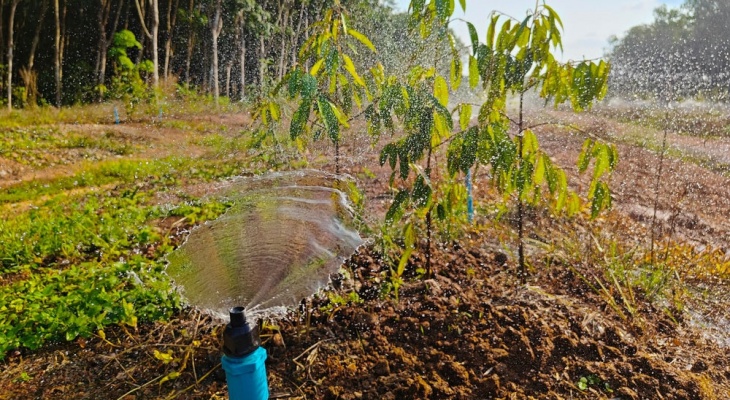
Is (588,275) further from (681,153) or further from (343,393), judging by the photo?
(681,153)

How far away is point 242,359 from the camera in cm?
129

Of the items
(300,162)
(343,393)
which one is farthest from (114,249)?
(300,162)

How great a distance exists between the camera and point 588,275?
8.44 feet

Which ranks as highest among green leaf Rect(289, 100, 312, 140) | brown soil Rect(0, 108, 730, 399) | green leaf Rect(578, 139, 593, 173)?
green leaf Rect(289, 100, 312, 140)

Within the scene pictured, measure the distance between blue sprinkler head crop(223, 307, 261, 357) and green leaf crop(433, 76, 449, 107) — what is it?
1.17m

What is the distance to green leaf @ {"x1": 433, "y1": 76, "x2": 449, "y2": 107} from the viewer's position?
194cm

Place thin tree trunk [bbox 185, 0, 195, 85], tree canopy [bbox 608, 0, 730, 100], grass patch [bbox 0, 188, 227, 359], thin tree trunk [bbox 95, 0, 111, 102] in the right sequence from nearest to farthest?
grass patch [bbox 0, 188, 227, 359] < thin tree trunk [bbox 95, 0, 111, 102] < thin tree trunk [bbox 185, 0, 195, 85] < tree canopy [bbox 608, 0, 730, 100]

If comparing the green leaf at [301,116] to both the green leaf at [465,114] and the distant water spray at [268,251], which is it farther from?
the distant water spray at [268,251]

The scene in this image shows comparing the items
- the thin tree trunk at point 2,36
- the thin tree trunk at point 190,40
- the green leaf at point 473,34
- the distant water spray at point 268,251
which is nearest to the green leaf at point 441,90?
the green leaf at point 473,34

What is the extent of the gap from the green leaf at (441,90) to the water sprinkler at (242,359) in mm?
1178

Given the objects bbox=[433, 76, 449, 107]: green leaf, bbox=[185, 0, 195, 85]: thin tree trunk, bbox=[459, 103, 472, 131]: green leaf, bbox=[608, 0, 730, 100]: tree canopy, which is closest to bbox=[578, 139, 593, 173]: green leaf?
bbox=[459, 103, 472, 131]: green leaf

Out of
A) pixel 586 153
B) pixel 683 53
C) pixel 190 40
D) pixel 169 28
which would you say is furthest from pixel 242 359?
pixel 683 53

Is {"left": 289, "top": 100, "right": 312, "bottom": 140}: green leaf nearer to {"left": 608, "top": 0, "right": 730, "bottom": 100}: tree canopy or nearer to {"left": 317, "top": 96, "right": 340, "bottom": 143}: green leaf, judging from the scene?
{"left": 317, "top": 96, "right": 340, "bottom": 143}: green leaf

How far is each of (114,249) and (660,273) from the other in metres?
3.11
